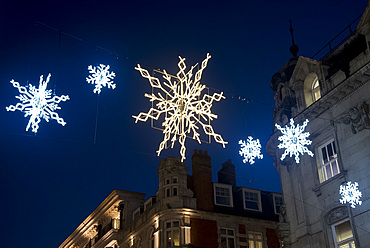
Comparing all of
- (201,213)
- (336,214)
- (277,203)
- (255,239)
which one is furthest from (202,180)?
(336,214)

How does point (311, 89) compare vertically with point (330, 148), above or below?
above

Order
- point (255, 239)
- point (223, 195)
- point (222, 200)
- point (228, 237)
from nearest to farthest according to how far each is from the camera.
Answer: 1. point (228, 237)
2. point (255, 239)
3. point (222, 200)
4. point (223, 195)

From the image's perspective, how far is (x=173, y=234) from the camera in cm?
3538

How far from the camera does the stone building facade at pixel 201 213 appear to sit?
3575cm

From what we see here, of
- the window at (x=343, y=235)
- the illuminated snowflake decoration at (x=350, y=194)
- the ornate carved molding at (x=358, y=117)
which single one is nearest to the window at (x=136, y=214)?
the window at (x=343, y=235)

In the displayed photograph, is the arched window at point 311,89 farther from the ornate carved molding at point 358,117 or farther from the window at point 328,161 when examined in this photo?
the ornate carved molding at point 358,117

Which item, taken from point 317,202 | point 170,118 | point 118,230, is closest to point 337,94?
point 317,202

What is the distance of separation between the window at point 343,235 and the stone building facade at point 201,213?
14874mm

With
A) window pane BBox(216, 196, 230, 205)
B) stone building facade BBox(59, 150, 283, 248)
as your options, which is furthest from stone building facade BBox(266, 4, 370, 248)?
window pane BBox(216, 196, 230, 205)

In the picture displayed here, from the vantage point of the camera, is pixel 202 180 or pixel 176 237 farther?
pixel 202 180

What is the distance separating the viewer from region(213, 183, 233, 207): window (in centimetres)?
3834

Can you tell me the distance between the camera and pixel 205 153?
129ft

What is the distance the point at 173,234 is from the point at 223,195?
5.67 metres

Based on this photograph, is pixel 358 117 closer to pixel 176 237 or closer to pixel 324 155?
pixel 324 155
